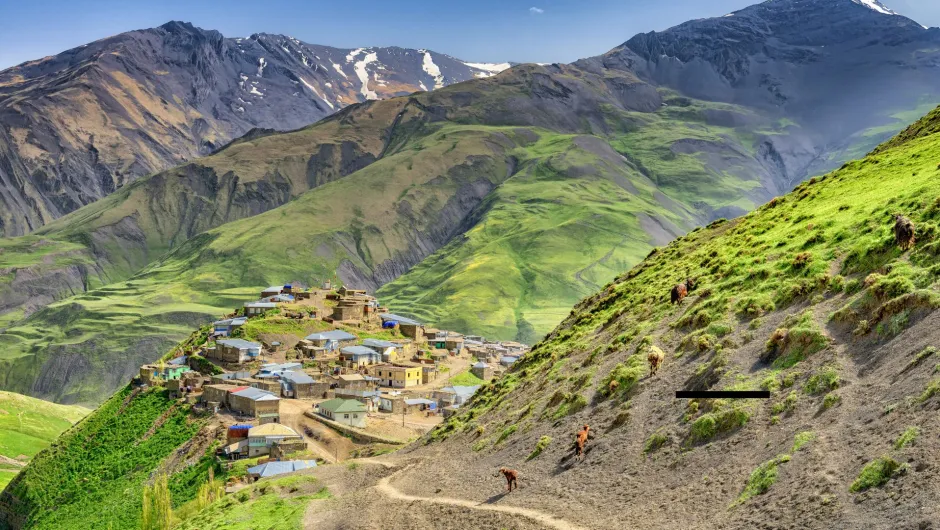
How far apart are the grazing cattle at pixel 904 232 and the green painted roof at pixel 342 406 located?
203ft

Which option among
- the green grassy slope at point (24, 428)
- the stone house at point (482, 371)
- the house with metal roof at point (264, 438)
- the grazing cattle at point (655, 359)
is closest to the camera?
the grazing cattle at point (655, 359)

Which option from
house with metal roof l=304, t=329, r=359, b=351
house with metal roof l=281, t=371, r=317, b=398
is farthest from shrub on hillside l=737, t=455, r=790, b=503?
house with metal roof l=304, t=329, r=359, b=351

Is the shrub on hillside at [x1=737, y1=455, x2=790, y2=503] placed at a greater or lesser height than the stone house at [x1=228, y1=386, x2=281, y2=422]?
greater

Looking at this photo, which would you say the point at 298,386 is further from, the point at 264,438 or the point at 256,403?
the point at 264,438

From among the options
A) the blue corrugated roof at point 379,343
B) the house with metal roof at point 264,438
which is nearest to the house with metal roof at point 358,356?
the blue corrugated roof at point 379,343

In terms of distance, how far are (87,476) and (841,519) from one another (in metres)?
88.5

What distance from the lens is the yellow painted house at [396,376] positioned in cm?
11344

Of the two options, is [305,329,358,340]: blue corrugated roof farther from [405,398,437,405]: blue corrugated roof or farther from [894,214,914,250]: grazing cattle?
[894,214,914,250]: grazing cattle

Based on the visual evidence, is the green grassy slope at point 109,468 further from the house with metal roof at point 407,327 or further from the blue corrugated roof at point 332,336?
the house with metal roof at point 407,327

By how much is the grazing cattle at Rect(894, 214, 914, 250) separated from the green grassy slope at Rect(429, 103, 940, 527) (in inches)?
11.6

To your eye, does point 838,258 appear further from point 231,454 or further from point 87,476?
point 87,476

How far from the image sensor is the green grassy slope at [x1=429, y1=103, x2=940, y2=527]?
23.5 metres

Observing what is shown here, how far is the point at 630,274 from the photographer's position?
6444cm

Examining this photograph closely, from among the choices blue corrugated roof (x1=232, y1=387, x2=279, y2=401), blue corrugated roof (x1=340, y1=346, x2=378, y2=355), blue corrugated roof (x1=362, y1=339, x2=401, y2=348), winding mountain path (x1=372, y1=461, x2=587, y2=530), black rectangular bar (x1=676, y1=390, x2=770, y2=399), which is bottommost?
blue corrugated roof (x1=362, y1=339, x2=401, y2=348)
